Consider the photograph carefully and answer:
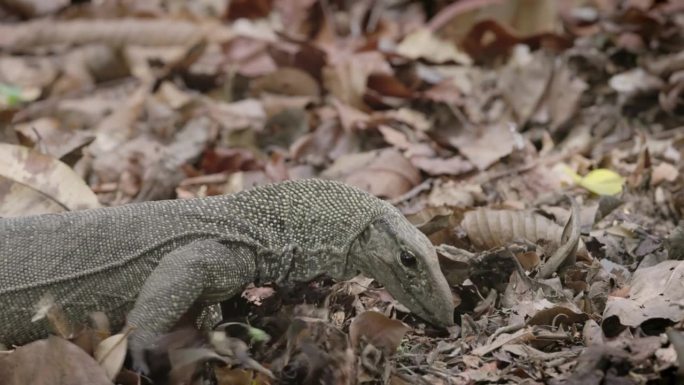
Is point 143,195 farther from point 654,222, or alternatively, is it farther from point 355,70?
point 654,222

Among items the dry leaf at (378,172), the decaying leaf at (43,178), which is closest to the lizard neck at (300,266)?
the decaying leaf at (43,178)

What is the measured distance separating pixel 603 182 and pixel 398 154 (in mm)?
1394

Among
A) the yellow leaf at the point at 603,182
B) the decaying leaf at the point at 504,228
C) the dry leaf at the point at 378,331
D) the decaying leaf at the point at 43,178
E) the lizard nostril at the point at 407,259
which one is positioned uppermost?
the lizard nostril at the point at 407,259

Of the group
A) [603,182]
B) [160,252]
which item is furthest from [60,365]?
[603,182]

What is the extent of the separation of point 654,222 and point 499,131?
1.79 meters

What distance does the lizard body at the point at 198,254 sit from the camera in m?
3.85

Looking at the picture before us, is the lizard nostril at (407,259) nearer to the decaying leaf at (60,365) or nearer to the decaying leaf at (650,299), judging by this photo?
the decaying leaf at (650,299)

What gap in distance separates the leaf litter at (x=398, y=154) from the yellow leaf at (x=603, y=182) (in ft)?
0.06

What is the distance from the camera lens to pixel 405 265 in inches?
157

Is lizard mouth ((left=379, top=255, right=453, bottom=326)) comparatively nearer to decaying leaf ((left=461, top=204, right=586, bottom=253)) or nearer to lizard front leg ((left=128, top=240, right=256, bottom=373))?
lizard front leg ((left=128, top=240, right=256, bottom=373))

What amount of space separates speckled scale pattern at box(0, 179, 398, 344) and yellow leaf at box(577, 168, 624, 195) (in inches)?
89.1

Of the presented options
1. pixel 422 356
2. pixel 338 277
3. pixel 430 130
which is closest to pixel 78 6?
pixel 430 130

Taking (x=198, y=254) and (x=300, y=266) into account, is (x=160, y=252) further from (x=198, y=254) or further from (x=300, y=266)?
(x=300, y=266)

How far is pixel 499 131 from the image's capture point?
699 cm
